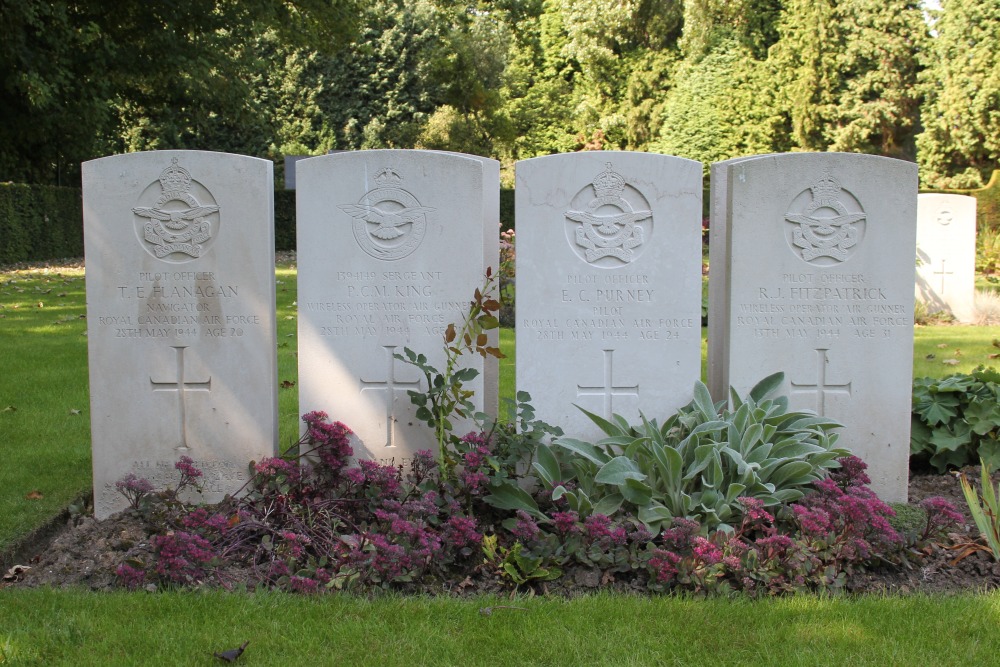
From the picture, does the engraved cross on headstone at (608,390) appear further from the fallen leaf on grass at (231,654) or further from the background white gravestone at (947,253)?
the background white gravestone at (947,253)

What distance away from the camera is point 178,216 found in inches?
180

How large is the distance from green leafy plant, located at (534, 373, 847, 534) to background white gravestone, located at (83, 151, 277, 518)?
5.42ft

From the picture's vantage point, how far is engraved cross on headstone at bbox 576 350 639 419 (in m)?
4.75

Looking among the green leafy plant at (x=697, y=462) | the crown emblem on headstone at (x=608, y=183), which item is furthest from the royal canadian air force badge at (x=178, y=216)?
the green leafy plant at (x=697, y=462)

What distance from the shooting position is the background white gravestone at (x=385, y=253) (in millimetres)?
4637

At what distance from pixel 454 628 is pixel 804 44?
80.3 feet

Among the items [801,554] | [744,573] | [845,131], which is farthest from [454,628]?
[845,131]

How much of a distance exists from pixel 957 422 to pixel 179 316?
4.36 meters

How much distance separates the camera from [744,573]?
3.55 metres

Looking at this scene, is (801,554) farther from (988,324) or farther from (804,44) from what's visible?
(804,44)

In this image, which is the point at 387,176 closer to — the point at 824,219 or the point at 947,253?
the point at 824,219

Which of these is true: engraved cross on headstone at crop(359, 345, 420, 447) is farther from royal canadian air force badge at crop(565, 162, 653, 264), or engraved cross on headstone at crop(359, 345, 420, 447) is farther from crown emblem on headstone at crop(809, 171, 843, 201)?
crown emblem on headstone at crop(809, 171, 843, 201)

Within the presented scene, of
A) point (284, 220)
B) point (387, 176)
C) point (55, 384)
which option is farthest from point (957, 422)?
point (284, 220)

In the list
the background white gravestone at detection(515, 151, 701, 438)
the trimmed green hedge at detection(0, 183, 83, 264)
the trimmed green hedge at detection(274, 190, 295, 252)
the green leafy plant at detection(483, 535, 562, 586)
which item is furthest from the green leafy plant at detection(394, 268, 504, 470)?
the trimmed green hedge at detection(274, 190, 295, 252)
